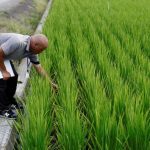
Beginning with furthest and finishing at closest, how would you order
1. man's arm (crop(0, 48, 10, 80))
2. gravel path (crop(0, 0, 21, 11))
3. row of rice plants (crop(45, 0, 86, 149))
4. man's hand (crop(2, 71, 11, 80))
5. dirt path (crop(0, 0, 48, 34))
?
gravel path (crop(0, 0, 21, 11))
dirt path (crop(0, 0, 48, 34))
man's hand (crop(2, 71, 11, 80))
man's arm (crop(0, 48, 10, 80))
row of rice plants (crop(45, 0, 86, 149))

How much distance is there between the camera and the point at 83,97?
15.1 feet

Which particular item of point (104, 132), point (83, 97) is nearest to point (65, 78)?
point (83, 97)

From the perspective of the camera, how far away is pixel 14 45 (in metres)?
4.35

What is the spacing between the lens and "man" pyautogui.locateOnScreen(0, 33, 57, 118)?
14.1ft

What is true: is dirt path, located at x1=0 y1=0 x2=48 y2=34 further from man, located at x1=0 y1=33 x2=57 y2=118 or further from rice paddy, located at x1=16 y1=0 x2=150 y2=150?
man, located at x1=0 y1=33 x2=57 y2=118

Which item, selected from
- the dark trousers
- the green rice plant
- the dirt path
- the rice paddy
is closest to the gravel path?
the dirt path

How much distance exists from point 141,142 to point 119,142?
182 mm

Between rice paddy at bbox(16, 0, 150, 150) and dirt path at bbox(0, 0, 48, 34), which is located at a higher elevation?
rice paddy at bbox(16, 0, 150, 150)

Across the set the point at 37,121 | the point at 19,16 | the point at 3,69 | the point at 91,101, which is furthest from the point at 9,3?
the point at 37,121

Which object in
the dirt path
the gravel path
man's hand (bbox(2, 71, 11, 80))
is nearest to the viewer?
man's hand (bbox(2, 71, 11, 80))

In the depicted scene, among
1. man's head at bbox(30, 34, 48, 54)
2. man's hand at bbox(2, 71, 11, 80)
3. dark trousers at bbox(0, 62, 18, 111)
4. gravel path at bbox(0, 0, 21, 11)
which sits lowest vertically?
gravel path at bbox(0, 0, 21, 11)

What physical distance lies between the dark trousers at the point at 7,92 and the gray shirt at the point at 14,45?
203 mm

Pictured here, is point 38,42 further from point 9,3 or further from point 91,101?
point 9,3

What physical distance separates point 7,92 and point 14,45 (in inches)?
17.8
